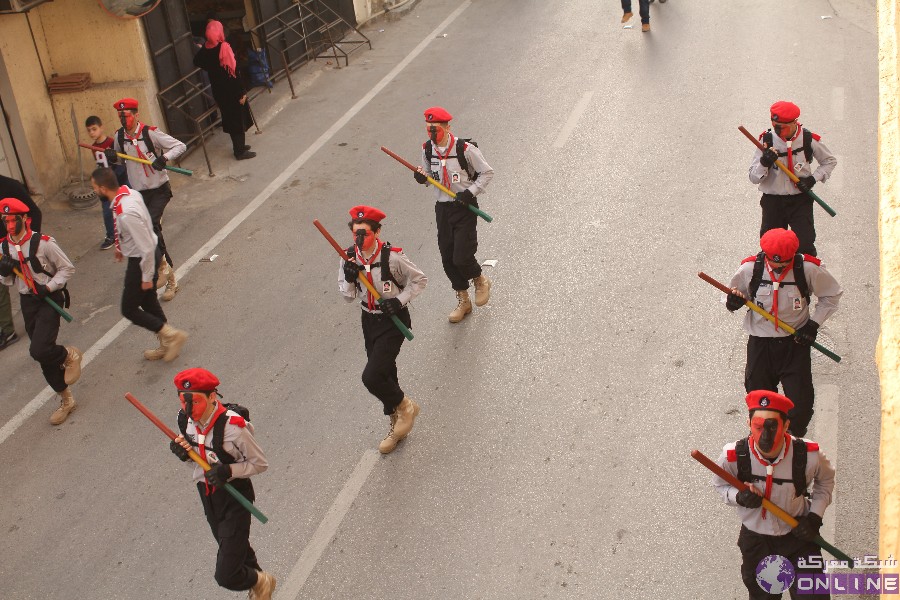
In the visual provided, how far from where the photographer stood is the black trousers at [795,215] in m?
8.53

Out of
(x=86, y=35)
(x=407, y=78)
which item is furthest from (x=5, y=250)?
(x=407, y=78)

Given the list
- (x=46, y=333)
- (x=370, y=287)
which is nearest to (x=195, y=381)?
(x=370, y=287)

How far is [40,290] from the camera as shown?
823cm

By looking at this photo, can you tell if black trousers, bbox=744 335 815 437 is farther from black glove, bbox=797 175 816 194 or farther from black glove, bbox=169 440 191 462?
black glove, bbox=169 440 191 462

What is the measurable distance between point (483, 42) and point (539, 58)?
1.45 m

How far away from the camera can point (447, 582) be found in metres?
→ 6.34

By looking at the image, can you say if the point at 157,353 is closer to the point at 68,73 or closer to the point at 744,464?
the point at 68,73

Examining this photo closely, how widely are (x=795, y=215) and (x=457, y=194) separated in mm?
2895

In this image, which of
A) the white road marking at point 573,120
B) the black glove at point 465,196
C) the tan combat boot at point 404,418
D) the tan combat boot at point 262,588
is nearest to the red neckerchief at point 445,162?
the black glove at point 465,196

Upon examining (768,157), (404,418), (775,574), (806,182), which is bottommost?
(404,418)

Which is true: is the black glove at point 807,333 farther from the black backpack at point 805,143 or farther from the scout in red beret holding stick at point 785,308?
the black backpack at point 805,143

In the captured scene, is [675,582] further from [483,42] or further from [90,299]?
[483,42]

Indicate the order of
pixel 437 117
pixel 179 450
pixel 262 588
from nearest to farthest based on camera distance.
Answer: pixel 179 450
pixel 262 588
pixel 437 117

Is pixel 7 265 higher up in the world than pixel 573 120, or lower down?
higher up
